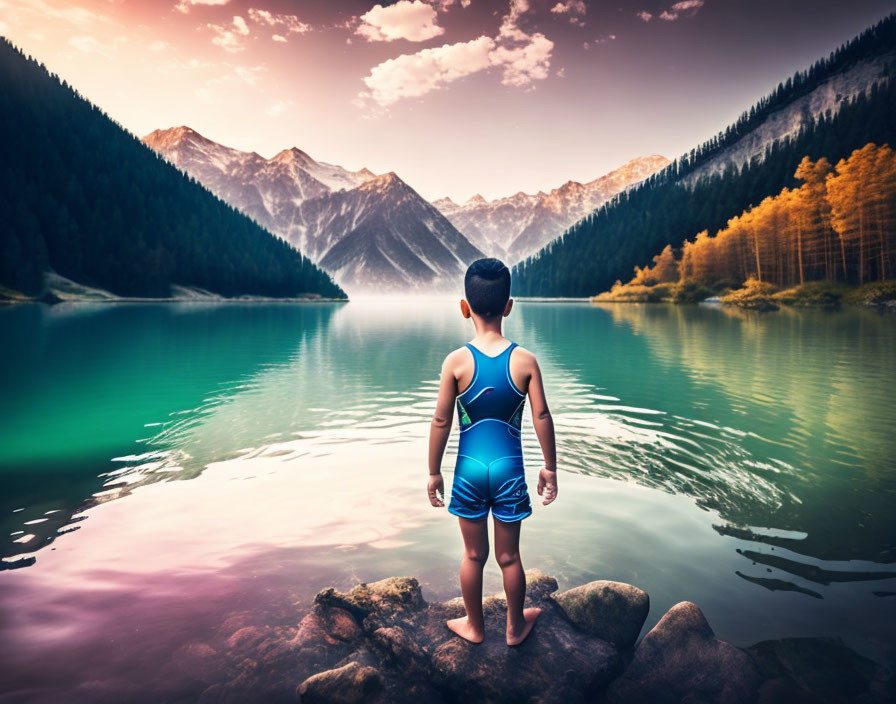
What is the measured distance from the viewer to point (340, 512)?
784cm

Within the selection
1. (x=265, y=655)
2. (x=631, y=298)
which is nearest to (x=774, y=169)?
(x=631, y=298)

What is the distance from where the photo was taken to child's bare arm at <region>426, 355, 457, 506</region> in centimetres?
418

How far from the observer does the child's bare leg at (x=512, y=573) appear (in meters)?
4.25

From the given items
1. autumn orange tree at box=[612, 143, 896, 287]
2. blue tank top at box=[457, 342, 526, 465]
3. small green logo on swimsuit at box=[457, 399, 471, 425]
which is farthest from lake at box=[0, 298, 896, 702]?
autumn orange tree at box=[612, 143, 896, 287]

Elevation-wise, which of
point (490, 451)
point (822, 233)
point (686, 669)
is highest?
point (822, 233)

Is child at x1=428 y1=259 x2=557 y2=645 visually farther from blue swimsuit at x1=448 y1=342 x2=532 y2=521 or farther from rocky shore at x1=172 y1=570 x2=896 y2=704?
rocky shore at x1=172 y1=570 x2=896 y2=704

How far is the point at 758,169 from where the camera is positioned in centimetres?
13300

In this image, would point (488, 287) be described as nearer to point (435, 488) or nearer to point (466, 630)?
point (435, 488)

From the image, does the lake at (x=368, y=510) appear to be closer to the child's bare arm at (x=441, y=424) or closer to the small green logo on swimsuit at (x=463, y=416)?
the child's bare arm at (x=441, y=424)

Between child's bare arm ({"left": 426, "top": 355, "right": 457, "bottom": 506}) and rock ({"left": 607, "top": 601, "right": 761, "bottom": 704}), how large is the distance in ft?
7.41

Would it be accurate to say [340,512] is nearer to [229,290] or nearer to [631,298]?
[631,298]

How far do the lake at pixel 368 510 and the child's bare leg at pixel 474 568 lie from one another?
143 centimetres

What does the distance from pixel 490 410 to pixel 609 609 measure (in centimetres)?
247

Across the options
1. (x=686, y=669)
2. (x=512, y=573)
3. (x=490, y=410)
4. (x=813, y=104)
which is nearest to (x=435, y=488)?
(x=490, y=410)
